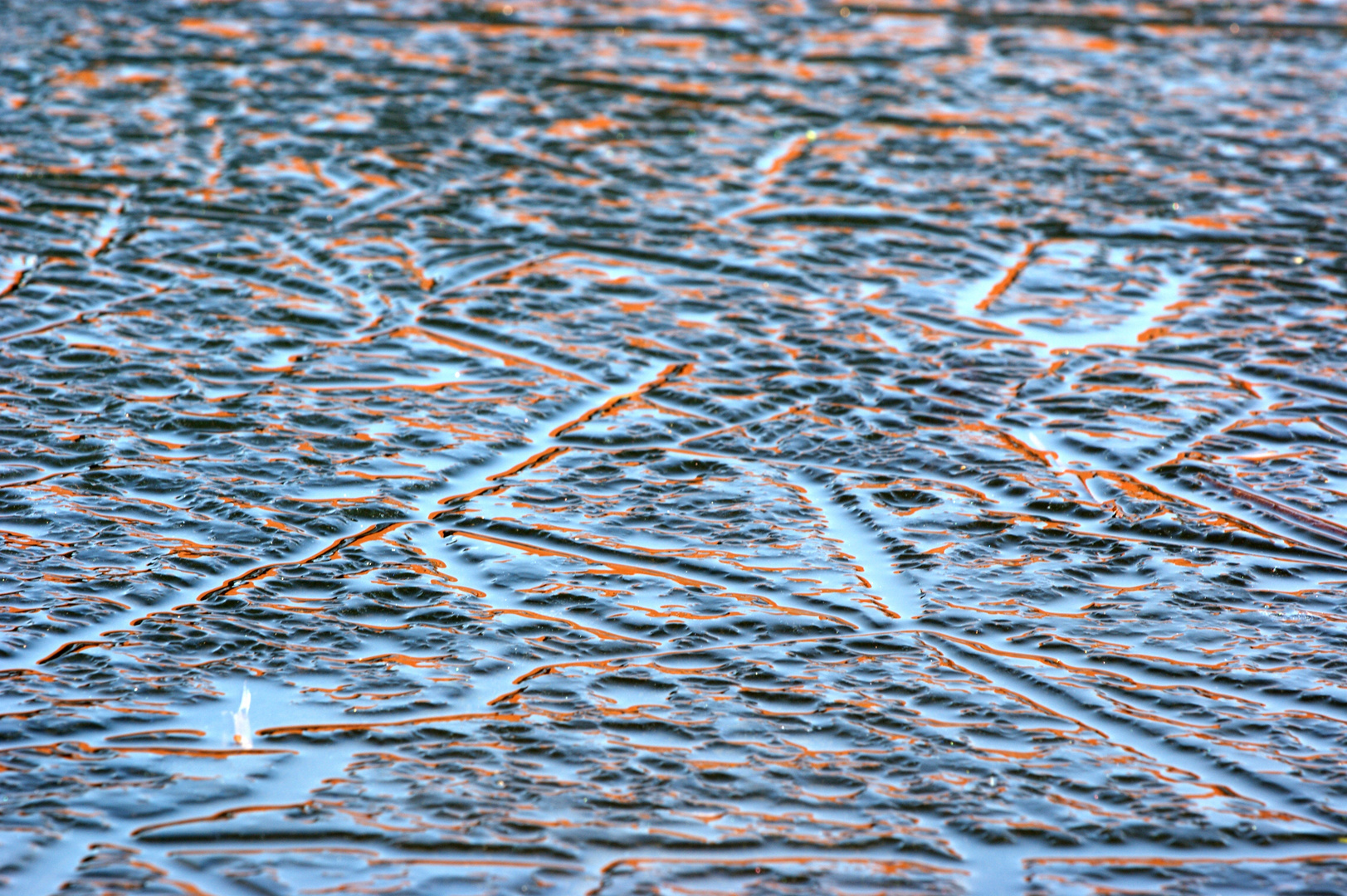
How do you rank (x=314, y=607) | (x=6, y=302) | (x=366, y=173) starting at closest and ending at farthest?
(x=314, y=607), (x=6, y=302), (x=366, y=173)

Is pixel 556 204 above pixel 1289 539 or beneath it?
above

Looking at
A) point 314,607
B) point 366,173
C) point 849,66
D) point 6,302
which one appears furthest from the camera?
point 849,66

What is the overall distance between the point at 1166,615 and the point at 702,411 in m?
1.03

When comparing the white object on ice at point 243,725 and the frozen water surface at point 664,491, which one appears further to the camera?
the white object on ice at point 243,725

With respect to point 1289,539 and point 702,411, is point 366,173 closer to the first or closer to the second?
point 702,411

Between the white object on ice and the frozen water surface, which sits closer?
the frozen water surface

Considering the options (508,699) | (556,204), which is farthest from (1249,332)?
(508,699)

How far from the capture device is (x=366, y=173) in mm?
4125

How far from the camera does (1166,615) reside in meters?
2.25

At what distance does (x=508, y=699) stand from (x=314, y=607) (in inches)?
15.5

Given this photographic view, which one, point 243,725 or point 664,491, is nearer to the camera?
point 243,725

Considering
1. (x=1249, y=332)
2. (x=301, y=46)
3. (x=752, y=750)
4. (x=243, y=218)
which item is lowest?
(x=752, y=750)

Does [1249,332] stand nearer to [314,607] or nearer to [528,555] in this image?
[528,555]

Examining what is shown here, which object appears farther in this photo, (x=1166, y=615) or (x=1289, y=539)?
(x=1289, y=539)
